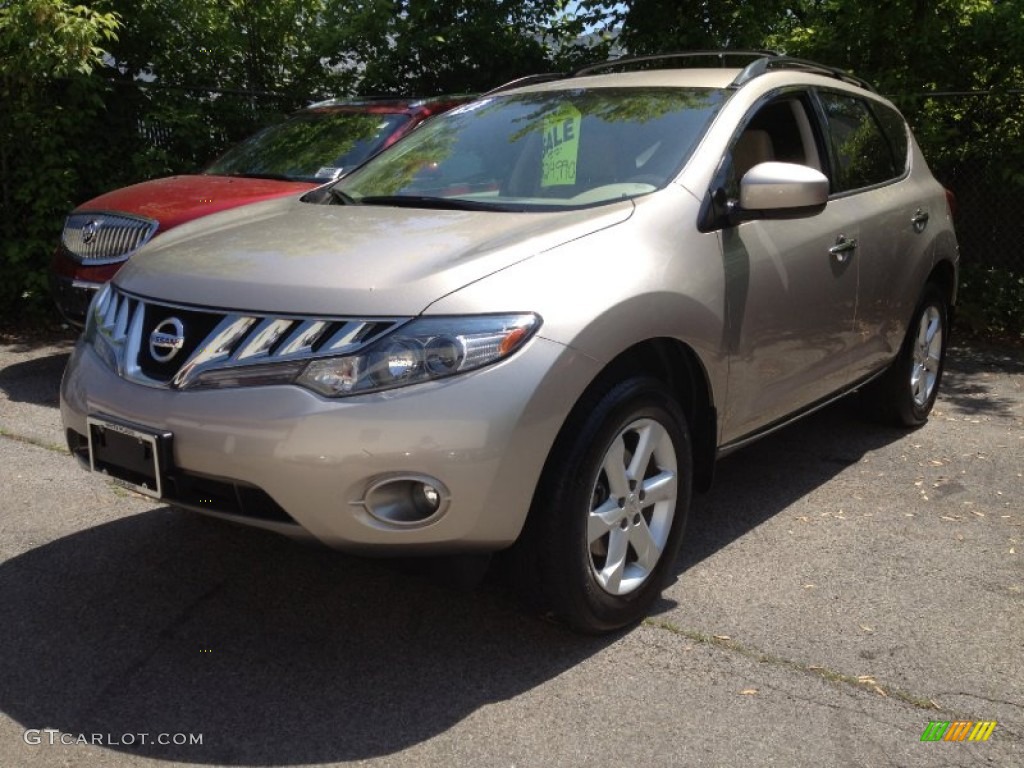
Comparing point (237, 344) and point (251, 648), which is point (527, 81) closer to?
point (237, 344)

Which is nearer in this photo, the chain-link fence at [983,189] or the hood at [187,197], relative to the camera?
the hood at [187,197]

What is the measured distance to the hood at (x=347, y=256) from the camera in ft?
10.0

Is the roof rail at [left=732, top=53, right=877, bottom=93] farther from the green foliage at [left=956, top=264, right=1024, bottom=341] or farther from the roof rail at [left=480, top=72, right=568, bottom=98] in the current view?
the green foliage at [left=956, top=264, right=1024, bottom=341]

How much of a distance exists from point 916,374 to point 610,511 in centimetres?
293

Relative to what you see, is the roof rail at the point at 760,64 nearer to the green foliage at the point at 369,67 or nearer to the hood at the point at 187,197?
the hood at the point at 187,197

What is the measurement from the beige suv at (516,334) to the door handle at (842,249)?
0.04ft

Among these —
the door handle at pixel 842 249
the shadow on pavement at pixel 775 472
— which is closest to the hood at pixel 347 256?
the door handle at pixel 842 249

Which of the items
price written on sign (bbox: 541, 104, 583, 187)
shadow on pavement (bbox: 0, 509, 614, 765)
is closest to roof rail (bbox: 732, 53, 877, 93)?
price written on sign (bbox: 541, 104, 583, 187)

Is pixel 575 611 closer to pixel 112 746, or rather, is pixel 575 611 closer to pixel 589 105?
pixel 112 746

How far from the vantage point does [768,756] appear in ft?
9.45

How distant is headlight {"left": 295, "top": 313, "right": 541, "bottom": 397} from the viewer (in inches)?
115

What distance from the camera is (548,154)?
4.15 m

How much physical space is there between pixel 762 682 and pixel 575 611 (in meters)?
0.56

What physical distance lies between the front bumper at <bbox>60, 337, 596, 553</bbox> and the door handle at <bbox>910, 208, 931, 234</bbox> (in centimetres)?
274
